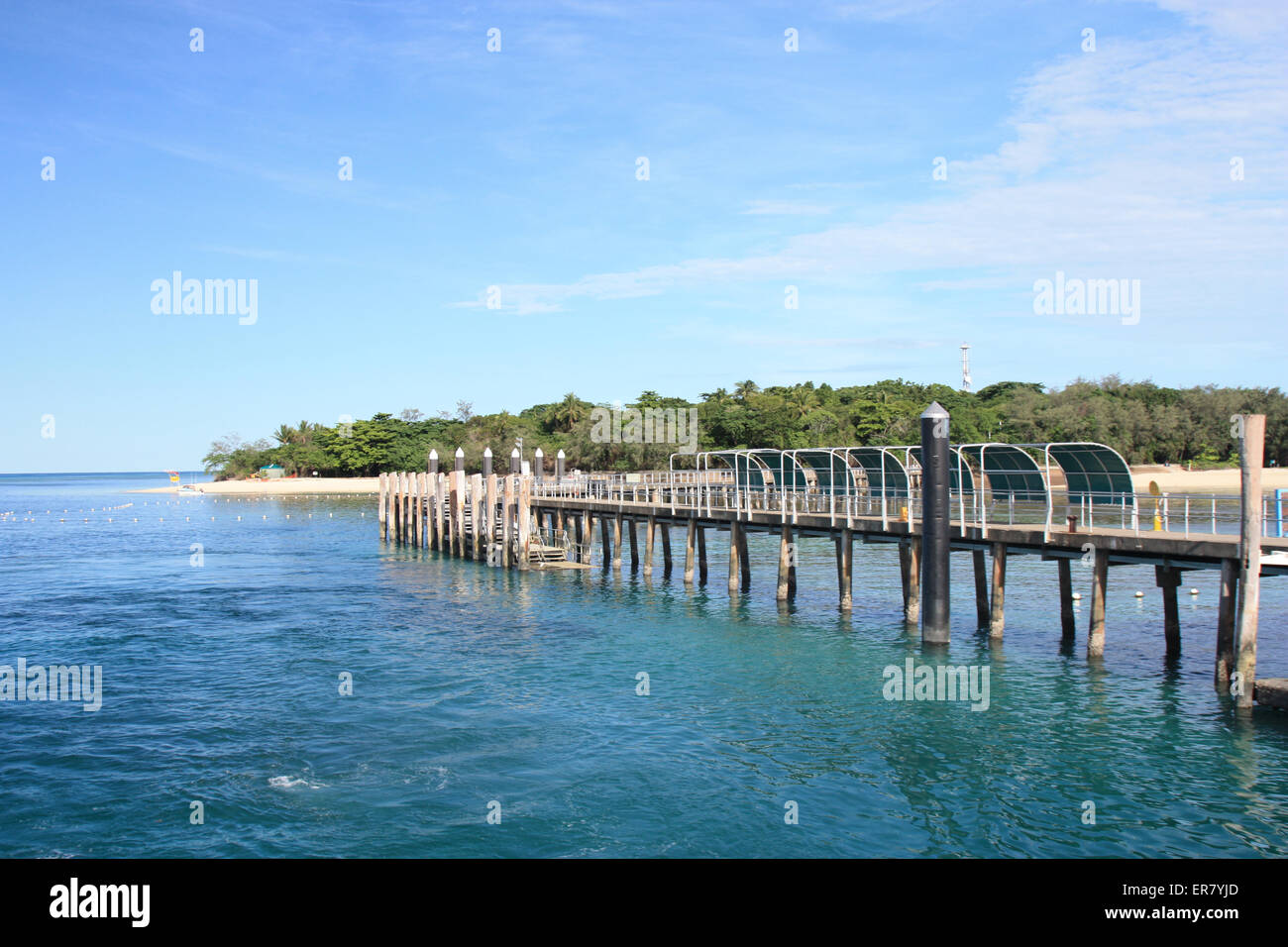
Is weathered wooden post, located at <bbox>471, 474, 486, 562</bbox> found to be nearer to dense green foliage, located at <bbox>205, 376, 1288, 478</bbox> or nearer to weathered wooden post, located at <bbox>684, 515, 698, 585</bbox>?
weathered wooden post, located at <bbox>684, 515, 698, 585</bbox>

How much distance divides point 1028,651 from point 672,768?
12061 millimetres

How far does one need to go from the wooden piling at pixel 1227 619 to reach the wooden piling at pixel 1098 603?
2642 mm

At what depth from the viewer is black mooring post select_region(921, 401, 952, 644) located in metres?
21.8

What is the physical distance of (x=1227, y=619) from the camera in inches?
708

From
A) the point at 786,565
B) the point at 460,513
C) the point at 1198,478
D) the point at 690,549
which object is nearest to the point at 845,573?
the point at 786,565

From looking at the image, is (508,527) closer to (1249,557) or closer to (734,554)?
(734,554)

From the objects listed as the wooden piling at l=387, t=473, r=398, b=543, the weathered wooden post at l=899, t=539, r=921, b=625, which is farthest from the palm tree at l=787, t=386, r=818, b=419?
the weathered wooden post at l=899, t=539, r=921, b=625

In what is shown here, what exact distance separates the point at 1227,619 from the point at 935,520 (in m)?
6.10

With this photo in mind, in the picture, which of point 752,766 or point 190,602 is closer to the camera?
point 752,766

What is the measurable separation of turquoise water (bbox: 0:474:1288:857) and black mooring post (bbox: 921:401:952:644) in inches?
45.0
